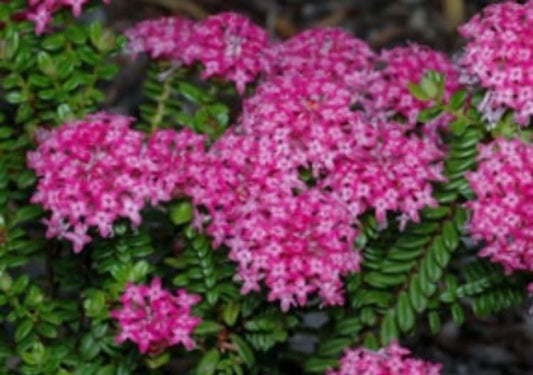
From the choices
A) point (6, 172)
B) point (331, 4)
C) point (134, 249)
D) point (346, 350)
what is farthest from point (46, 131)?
point (331, 4)

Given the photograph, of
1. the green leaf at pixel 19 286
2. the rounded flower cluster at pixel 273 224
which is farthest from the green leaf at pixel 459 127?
the green leaf at pixel 19 286

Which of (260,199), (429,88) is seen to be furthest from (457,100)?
(260,199)

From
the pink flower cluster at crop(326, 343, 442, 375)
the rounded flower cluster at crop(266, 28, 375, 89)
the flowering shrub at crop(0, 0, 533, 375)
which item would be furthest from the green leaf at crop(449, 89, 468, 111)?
the pink flower cluster at crop(326, 343, 442, 375)

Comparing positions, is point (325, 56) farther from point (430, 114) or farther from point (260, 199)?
point (260, 199)

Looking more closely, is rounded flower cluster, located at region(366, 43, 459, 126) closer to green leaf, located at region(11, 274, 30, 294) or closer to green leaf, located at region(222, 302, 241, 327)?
green leaf, located at region(222, 302, 241, 327)

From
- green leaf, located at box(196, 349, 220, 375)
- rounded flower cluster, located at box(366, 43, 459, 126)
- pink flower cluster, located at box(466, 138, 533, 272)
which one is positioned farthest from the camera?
rounded flower cluster, located at box(366, 43, 459, 126)

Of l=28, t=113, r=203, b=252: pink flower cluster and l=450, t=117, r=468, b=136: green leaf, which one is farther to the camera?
l=450, t=117, r=468, b=136: green leaf

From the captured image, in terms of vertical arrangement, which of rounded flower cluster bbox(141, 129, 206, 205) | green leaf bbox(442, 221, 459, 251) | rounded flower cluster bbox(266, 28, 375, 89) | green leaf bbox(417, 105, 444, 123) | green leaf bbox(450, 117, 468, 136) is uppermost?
green leaf bbox(450, 117, 468, 136)
